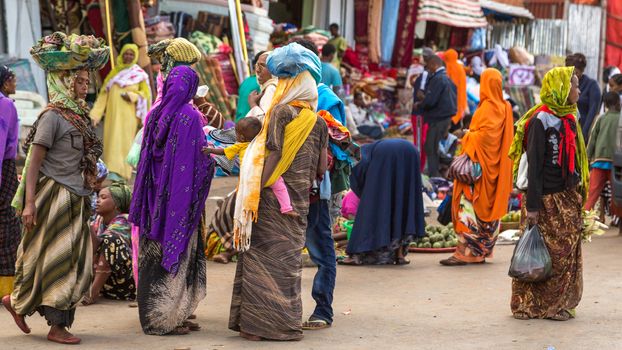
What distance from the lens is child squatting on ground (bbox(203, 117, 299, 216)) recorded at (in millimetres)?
7027

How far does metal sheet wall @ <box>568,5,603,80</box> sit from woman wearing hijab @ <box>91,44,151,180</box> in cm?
1429

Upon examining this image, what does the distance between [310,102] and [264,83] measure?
1528 mm

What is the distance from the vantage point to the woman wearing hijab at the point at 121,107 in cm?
1400

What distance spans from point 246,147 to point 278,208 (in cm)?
42

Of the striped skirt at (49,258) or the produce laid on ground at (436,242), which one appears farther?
the produce laid on ground at (436,242)

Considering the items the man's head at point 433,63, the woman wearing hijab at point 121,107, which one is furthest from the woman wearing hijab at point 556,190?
the man's head at point 433,63

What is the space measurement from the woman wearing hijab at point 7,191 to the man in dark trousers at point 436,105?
837cm

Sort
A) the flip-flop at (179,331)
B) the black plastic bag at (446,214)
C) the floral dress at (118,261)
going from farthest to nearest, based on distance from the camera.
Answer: the black plastic bag at (446,214) → the floral dress at (118,261) → the flip-flop at (179,331)

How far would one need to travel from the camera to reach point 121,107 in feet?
46.1

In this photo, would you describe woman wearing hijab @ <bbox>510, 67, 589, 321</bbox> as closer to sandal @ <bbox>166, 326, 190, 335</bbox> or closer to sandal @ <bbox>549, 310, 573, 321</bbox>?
sandal @ <bbox>549, 310, 573, 321</bbox>

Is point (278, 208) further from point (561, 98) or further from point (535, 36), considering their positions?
point (535, 36)

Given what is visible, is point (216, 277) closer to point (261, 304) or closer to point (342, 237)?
point (342, 237)

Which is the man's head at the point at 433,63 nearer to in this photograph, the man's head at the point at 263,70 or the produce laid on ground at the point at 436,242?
the produce laid on ground at the point at 436,242

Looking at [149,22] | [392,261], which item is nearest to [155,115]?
[392,261]
